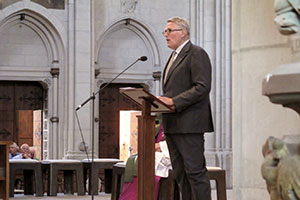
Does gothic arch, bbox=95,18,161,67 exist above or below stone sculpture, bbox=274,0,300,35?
above

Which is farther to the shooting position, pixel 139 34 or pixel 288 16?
pixel 139 34

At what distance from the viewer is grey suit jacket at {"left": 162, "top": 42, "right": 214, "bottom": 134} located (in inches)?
200

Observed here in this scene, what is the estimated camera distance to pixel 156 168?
7.90m

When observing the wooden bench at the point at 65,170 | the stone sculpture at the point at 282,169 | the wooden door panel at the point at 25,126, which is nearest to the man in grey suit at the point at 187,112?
the stone sculpture at the point at 282,169

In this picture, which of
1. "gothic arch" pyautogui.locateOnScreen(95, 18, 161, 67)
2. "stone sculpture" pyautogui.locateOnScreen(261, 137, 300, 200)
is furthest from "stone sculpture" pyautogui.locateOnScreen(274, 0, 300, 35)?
"gothic arch" pyautogui.locateOnScreen(95, 18, 161, 67)

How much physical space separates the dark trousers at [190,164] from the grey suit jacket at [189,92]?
0.06 meters

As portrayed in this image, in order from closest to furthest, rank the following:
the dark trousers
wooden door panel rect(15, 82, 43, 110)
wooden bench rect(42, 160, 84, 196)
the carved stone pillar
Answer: the dark trousers < wooden bench rect(42, 160, 84, 196) < the carved stone pillar < wooden door panel rect(15, 82, 43, 110)

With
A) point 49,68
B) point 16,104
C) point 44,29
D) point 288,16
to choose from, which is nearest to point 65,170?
point 49,68

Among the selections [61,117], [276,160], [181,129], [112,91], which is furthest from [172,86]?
[112,91]

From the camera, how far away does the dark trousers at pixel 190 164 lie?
498 centimetres

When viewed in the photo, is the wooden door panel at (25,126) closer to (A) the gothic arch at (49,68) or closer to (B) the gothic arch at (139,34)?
(A) the gothic arch at (49,68)

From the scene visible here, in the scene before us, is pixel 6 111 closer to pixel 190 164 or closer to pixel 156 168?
pixel 156 168

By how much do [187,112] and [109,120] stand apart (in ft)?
35.1

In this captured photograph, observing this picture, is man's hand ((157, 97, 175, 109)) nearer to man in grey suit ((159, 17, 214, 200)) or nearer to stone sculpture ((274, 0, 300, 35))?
man in grey suit ((159, 17, 214, 200))
